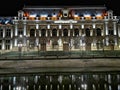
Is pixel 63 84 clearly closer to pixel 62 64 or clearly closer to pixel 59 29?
pixel 62 64

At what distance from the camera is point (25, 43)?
3487 inches

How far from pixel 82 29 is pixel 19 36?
17.8 meters

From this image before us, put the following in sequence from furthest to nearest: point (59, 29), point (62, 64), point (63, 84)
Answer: point (59, 29) → point (62, 64) → point (63, 84)

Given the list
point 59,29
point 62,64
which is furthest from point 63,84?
point 59,29

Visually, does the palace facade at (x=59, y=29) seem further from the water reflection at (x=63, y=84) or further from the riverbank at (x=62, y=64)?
the water reflection at (x=63, y=84)

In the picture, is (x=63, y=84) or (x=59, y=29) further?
(x=59, y=29)

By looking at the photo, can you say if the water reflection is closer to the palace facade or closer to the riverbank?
the riverbank

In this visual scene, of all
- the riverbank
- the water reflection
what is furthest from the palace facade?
the water reflection

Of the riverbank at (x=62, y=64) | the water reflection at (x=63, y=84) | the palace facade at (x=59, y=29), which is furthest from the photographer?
the palace facade at (x=59, y=29)

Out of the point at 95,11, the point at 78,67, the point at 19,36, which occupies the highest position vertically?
the point at 95,11

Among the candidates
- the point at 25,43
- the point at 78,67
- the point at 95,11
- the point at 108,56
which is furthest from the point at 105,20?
the point at 78,67

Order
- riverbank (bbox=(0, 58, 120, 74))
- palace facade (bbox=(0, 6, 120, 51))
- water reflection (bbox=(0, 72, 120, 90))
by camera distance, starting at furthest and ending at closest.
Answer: palace facade (bbox=(0, 6, 120, 51)) → riverbank (bbox=(0, 58, 120, 74)) → water reflection (bbox=(0, 72, 120, 90))

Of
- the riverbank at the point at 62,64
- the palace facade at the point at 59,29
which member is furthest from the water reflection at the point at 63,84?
the palace facade at the point at 59,29

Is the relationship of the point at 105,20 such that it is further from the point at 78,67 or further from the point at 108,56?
the point at 78,67
